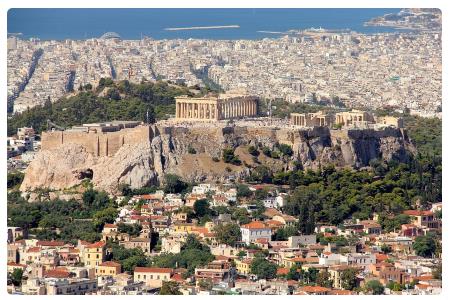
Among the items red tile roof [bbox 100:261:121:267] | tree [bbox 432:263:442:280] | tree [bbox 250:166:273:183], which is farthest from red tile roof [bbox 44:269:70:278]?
tree [bbox 250:166:273:183]

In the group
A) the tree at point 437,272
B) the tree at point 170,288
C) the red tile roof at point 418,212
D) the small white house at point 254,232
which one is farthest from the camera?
the red tile roof at point 418,212

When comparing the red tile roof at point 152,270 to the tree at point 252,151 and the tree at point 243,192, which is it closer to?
the tree at point 243,192

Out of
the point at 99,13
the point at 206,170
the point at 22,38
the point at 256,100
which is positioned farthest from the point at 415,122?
the point at 99,13

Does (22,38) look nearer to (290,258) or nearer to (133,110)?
(133,110)

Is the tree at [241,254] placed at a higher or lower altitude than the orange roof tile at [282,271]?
higher

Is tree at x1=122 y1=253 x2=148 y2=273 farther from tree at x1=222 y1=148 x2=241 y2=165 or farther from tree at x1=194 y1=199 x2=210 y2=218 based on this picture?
tree at x1=222 y1=148 x2=241 y2=165

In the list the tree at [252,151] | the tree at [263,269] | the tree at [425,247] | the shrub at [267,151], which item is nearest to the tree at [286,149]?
the shrub at [267,151]

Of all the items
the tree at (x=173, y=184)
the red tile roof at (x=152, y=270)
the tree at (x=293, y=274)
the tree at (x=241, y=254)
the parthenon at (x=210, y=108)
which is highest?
the parthenon at (x=210, y=108)

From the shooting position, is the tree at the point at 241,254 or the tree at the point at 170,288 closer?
the tree at the point at 170,288
